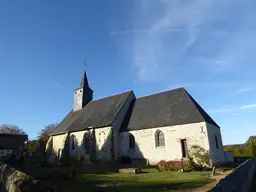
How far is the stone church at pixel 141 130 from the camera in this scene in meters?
18.2

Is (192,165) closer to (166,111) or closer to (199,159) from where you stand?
(199,159)

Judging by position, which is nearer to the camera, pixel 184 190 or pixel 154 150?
pixel 184 190

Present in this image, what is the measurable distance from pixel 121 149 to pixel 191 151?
312 inches

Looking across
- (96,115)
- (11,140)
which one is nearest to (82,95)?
(96,115)

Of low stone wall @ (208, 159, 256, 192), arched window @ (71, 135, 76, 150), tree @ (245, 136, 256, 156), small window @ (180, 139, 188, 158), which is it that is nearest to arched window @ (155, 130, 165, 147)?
small window @ (180, 139, 188, 158)

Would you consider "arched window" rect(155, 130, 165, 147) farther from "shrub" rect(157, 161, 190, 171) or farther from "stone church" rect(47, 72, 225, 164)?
"shrub" rect(157, 161, 190, 171)

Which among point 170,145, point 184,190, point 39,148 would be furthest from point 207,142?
point 39,148

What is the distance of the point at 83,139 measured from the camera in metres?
24.3

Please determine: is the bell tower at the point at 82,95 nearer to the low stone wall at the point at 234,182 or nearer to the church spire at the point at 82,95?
the church spire at the point at 82,95

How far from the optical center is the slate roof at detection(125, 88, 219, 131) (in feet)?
61.5

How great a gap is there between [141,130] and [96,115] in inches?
286

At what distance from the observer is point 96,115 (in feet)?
83.8

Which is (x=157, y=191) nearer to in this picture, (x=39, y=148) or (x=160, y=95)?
(x=160, y=95)

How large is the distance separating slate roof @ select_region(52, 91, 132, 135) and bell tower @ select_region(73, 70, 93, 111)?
41.2 inches
